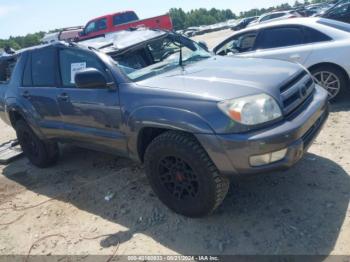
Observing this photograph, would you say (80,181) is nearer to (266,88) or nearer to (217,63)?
(217,63)

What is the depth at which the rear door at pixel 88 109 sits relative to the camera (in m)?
3.83

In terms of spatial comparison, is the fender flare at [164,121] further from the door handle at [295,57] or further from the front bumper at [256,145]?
the door handle at [295,57]

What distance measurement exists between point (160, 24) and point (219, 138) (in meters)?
14.6

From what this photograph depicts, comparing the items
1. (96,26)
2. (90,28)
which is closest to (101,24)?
(96,26)

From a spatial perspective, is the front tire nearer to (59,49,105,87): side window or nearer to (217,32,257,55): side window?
(59,49,105,87): side window

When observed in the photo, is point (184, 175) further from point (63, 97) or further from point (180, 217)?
point (63, 97)

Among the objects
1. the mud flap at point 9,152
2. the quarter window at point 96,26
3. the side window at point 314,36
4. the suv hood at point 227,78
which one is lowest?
the mud flap at point 9,152

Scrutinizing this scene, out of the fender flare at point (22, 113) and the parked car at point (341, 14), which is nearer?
the fender flare at point (22, 113)

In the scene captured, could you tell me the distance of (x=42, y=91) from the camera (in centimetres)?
475

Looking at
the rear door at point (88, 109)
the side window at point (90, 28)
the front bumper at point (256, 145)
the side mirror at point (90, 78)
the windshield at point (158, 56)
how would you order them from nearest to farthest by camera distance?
the front bumper at point (256, 145)
the side mirror at point (90, 78)
the rear door at point (88, 109)
the windshield at point (158, 56)
the side window at point (90, 28)

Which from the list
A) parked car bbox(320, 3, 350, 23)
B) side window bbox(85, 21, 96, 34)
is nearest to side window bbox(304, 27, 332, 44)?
parked car bbox(320, 3, 350, 23)

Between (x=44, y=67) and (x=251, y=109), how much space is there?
2.95 meters

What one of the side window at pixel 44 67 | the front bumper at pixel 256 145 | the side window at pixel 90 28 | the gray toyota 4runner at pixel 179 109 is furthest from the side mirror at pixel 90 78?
the side window at pixel 90 28

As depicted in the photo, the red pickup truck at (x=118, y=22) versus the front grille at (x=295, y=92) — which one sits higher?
the front grille at (x=295, y=92)
